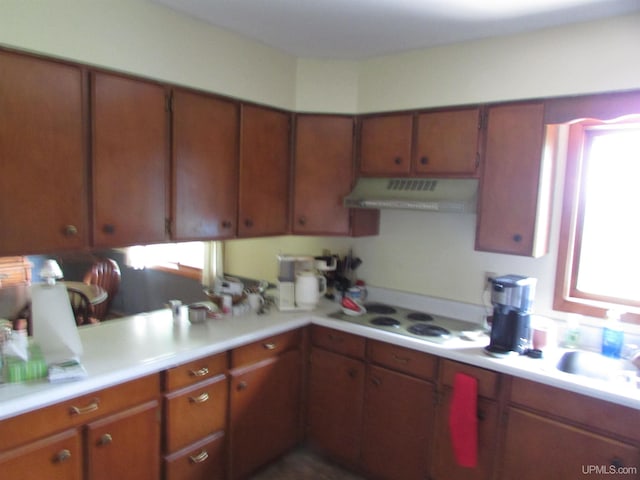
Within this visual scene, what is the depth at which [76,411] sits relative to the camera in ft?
5.24

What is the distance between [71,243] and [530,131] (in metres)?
2.16

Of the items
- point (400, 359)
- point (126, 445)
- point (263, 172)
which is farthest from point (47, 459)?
point (263, 172)

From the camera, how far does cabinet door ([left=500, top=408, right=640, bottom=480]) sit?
1.70m

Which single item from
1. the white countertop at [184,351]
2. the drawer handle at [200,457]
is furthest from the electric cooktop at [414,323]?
the drawer handle at [200,457]

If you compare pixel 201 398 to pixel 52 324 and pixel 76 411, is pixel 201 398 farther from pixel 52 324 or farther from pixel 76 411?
pixel 52 324

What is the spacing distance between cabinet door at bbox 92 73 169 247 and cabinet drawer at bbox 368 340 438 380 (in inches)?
49.4

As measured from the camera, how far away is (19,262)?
3.56m

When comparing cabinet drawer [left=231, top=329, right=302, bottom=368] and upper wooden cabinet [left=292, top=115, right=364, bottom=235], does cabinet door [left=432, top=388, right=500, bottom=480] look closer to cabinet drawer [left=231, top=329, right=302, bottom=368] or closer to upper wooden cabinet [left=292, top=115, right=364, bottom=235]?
cabinet drawer [left=231, top=329, right=302, bottom=368]

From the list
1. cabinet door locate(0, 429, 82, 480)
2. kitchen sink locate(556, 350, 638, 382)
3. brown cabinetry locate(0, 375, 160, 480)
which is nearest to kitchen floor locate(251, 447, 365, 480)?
brown cabinetry locate(0, 375, 160, 480)

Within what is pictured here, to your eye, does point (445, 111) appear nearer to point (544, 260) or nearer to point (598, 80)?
point (598, 80)

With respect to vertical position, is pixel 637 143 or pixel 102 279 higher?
pixel 637 143

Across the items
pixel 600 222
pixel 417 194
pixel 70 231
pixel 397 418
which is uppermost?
pixel 417 194

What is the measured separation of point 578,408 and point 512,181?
1.07 m

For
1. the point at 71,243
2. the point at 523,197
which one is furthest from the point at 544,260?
the point at 71,243
